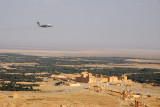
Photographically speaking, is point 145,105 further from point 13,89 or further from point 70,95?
point 13,89

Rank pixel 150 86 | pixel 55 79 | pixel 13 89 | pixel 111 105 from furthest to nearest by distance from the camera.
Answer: pixel 55 79 < pixel 150 86 < pixel 13 89 < pixel 111 105

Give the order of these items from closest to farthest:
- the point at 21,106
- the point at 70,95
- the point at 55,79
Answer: the point at 21,106 < the point at 70,95 < the point at 55,79

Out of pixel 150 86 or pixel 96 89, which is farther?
pixel 150 86

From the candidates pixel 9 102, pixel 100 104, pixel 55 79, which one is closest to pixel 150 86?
pixel 55 79

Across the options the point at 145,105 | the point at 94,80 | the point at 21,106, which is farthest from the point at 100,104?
Result: the point at 94,80

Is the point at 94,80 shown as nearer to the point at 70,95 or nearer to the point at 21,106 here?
the point at 70,95

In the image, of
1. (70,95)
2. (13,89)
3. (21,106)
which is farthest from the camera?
(13,89)

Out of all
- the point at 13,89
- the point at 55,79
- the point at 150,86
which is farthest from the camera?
the point at 55,79

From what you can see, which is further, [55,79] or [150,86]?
[55,79]
